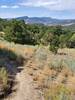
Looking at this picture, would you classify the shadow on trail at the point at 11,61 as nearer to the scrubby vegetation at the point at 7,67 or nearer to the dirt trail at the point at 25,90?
the scrubby vegetation at the point at 7,67

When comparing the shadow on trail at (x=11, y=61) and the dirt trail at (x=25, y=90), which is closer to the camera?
the dirt trail at (x=25, y=90)

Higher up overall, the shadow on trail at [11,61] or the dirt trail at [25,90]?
the dirt trail at [25,90]

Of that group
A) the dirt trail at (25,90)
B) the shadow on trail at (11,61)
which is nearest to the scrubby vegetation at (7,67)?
the shadow on trail at (11,61)

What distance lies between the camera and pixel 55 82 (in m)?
14.0

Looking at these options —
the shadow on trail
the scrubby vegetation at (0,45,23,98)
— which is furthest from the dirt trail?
the shadow on trail

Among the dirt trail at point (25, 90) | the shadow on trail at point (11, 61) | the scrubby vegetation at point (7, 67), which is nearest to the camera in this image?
the dirt trail at point (25, 90)

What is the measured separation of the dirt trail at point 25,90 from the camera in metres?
11.6

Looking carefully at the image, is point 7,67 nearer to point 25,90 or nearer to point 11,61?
point 11,61

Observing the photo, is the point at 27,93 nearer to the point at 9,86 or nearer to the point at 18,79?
the point at 9,86

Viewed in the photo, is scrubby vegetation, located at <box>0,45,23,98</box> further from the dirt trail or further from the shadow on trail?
the dirt trail

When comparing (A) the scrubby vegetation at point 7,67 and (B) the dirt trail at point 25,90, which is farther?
(A) the scrubby vegetation at point 7,67

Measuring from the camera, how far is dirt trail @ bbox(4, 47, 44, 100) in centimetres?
1158

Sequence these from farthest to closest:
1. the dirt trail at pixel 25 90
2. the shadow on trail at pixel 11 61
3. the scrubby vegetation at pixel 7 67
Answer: the shadow on trail at pixel 11 61
the scrubby vegetation at pixel 7 67
the dirt trail at pixel 25 90

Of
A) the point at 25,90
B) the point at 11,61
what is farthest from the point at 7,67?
the point at 25,90
